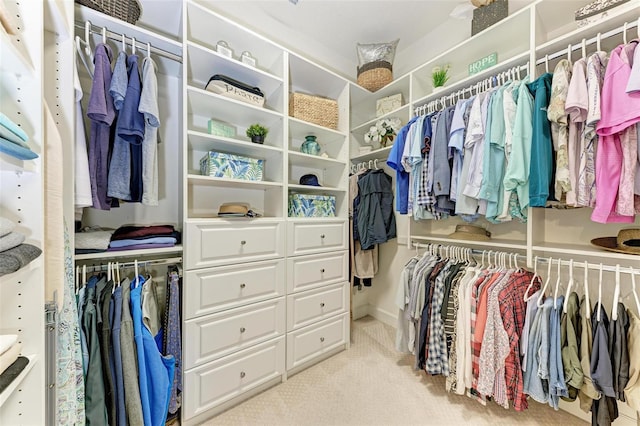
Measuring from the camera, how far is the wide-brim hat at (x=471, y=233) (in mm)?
1625

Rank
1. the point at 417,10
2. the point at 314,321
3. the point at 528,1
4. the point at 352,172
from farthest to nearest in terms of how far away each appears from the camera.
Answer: the point at 352,172 → the point at 417,10 → the point at 314,321 → the point at 528,1

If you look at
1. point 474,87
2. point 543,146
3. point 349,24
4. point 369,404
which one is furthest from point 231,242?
point 349,24

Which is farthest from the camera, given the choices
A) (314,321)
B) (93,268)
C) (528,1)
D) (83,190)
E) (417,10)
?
(417,10)

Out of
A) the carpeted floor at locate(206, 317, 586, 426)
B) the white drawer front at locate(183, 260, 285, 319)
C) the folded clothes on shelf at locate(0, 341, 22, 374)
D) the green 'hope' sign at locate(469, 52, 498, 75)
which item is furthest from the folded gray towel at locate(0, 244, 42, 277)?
the green 'hope' sign at locate(469, 52, 498, 75)

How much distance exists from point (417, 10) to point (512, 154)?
1557 mm

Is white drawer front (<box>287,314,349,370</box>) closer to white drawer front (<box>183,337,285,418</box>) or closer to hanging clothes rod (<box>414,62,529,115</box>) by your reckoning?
white drawer front (<box>183,337,285,418</box>)

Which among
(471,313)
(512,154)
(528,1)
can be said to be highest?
(528,1)

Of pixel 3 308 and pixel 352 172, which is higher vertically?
→ pixel 352 172

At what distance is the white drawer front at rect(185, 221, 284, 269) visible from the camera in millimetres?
1315

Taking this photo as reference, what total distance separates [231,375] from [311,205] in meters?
1.23

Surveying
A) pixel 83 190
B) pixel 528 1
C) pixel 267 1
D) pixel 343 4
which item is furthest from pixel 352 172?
pixel 83 190

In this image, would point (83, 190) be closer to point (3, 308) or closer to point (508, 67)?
point (3, 308)

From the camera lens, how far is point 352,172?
2.52 meters

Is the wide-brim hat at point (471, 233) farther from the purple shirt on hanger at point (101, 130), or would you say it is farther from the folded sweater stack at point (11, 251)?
the purple shirt on hanger at point (101, 130)
